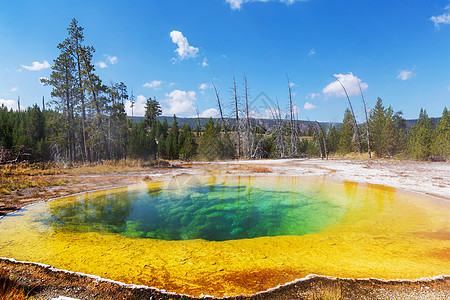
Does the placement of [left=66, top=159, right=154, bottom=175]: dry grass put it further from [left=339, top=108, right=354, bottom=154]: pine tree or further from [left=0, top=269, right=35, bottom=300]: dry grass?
[left=339, top=108, right=354, bottom=154]: pine tree

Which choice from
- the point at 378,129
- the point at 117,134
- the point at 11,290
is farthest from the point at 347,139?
the point at 11,290

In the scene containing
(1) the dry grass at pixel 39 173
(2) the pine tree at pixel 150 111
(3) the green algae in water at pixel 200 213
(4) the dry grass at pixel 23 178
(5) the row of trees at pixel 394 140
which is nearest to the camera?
(3) the green algae in water at pixel 200 213

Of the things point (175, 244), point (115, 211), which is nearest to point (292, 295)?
point (175, 244)

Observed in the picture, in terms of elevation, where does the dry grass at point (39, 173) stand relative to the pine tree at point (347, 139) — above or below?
below

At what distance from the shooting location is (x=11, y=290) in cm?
276

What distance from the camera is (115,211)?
780cm

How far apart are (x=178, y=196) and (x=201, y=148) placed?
20.6m

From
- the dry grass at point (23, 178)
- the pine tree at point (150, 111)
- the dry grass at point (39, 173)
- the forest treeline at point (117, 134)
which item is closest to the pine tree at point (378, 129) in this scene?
the forest treeline at point (117, 134)

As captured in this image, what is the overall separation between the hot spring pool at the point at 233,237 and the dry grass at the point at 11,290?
0.81 m

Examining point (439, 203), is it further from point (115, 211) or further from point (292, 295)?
point (115, 211)

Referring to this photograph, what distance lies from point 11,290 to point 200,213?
5.27m

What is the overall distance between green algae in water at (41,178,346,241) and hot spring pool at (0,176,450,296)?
0.12ft

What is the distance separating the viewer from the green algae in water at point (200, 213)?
19.9 feet

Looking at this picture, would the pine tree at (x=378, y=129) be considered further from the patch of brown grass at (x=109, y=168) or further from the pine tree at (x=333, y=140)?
the patch of brown grass at (x=109, y=168)
